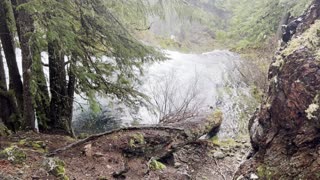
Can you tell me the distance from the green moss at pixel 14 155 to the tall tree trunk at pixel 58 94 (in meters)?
1.94

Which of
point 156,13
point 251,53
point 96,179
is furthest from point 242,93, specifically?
point 96,179

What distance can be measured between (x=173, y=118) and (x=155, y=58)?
277 centimetres

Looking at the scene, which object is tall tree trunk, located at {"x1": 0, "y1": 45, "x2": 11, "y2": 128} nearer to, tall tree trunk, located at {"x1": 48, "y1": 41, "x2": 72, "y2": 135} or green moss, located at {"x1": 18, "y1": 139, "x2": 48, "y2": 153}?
tall tree trunk, located at {"x1": 48, "y1": 41, "x2": 72, "y2": 135}

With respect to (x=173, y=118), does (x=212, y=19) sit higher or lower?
higher

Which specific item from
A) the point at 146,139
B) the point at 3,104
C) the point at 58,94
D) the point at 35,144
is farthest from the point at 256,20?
the point at 35,144

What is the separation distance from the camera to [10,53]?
547 cm

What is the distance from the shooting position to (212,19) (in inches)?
217

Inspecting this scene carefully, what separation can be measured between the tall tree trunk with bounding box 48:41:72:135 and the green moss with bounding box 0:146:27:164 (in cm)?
194

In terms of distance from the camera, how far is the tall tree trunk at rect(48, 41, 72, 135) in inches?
225

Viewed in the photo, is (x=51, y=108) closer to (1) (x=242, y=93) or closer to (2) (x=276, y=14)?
(1) (x=242, y=93)

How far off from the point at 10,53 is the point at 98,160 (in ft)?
8.01

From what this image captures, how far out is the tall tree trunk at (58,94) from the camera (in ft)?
18.7

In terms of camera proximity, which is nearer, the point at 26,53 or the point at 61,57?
the point at 26,53

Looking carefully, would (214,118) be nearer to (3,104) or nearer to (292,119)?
(3,104)
